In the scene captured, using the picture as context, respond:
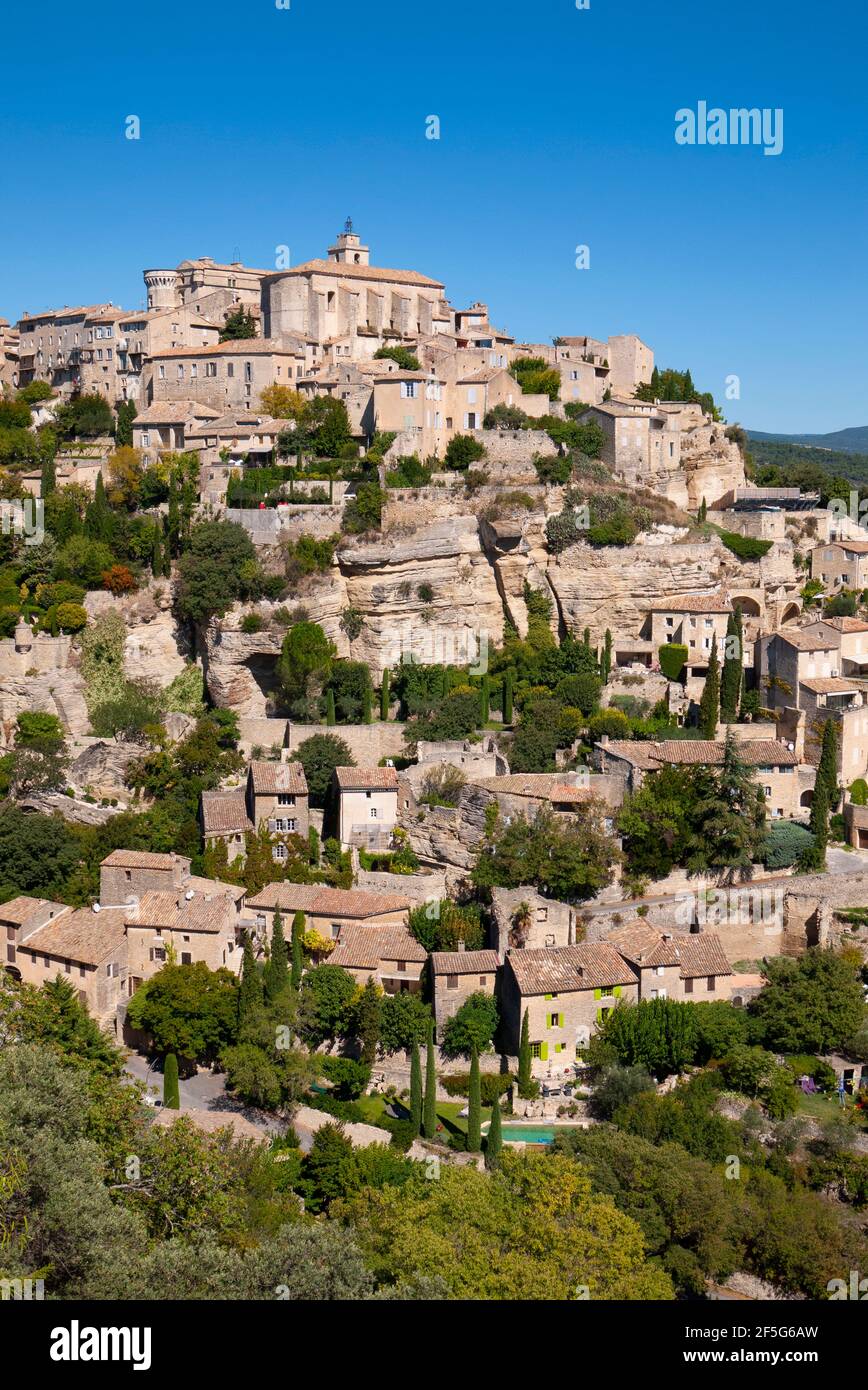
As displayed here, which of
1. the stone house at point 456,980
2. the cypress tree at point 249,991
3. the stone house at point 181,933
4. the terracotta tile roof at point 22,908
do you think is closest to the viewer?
the cypress tree at point 249,991

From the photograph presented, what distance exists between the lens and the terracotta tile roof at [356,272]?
176 ft

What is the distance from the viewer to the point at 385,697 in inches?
1419

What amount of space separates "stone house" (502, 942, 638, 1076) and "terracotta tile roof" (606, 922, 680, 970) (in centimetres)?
45

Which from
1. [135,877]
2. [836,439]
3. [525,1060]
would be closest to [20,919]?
[135,877]

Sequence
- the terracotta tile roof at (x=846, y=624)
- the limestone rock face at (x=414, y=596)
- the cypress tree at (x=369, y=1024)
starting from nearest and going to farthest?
the cypress tree at (x=369, y=1024) → the terracotta tile roof at (x=846, y=624) → the limestone rock face at (x=414, y=596)

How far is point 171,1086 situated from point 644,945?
1062 centimetres

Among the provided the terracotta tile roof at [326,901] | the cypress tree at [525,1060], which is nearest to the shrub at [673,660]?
the terracotta tile roof at [326,901]

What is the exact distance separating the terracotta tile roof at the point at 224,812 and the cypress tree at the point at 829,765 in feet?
46.6

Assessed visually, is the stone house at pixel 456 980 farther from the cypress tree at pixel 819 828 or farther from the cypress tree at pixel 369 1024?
the cypress tree at pixel 819 828

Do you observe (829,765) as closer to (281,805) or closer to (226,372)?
(281,805)

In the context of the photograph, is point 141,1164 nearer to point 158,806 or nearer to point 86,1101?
point 86,1101

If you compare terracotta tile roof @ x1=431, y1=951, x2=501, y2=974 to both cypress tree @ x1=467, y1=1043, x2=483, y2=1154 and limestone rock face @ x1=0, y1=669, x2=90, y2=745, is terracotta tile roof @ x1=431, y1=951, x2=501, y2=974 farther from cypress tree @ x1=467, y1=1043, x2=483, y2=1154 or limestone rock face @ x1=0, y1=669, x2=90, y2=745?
limestone rock face @ x1=0, y1=669, x2=90, y2=745

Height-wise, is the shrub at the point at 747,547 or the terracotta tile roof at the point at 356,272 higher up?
the terracotta tile roof at the point at 356,272

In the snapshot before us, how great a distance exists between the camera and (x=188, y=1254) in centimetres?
1484
